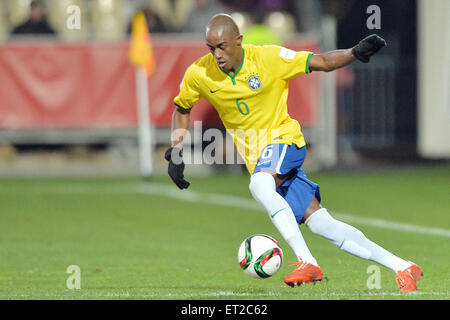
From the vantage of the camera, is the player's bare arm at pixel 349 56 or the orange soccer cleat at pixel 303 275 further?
the player's bare arm at pixel 349 56

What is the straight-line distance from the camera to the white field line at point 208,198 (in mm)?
12180

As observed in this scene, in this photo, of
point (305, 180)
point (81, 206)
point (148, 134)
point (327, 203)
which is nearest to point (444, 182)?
point (327, 203)

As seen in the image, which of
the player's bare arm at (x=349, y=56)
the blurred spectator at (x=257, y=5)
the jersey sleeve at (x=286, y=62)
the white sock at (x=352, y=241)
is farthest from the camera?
the blurred spectator at (x=257, y=5)

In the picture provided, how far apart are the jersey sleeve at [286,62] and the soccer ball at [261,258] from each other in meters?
1.27

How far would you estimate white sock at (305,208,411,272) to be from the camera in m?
7.79

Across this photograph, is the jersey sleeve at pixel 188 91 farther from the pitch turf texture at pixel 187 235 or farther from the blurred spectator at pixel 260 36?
the blurred spectator at pixel 260 36

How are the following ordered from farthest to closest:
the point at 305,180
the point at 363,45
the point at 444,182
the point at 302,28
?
the point at 302,28, the point at 444,182, the point at 305,180, the point at 363,45

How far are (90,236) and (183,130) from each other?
3.78 meters

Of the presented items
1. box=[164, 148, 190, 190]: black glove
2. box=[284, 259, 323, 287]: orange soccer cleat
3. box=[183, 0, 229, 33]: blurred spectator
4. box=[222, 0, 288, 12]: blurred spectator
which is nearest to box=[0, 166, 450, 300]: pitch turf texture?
box=[284, 259, 323, 287]: orange soccer cleat

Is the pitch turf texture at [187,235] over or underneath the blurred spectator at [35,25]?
underneath

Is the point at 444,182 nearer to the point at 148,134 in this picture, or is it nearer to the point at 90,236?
the point at 148,134

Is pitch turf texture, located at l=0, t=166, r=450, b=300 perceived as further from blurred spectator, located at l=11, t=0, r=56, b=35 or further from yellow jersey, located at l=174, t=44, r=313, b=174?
blurred spectator, located at l=11, t=0, r=56, b=35

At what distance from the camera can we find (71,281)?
8.47m

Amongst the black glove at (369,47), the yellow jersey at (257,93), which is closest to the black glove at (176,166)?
the yellow jersey at (257,93)
